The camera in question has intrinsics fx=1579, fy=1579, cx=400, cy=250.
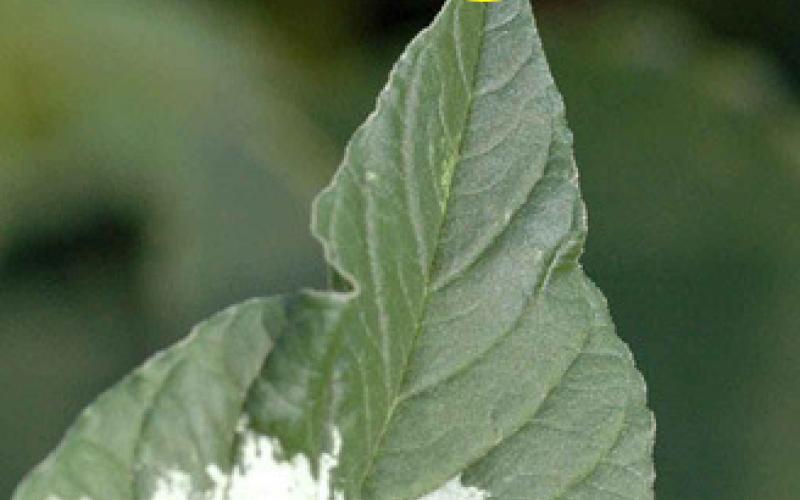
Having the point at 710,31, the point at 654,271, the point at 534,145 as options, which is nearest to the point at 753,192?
the point at 654,271

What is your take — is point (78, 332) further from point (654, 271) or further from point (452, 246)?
point (452, 246)


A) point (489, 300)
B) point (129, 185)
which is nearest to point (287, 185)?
point (129, 185)

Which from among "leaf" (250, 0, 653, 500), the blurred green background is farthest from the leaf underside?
the blurred green background

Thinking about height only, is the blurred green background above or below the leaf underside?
below

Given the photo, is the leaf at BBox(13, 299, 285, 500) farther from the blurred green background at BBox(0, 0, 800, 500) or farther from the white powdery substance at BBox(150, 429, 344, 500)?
the blurred green background at BBox(0, 0, 800, 500)

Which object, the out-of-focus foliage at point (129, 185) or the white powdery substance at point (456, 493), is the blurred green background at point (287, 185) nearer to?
the out-of-focus foliage at point (129, 185)

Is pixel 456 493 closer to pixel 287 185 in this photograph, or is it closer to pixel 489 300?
pixel 489 300
